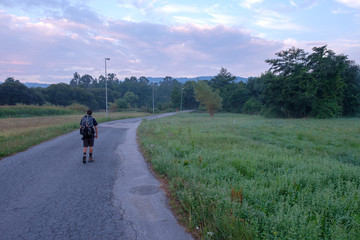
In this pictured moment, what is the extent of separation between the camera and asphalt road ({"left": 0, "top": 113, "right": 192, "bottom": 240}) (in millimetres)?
3762

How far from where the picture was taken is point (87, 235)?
3.64 meters

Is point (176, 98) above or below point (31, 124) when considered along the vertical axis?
above

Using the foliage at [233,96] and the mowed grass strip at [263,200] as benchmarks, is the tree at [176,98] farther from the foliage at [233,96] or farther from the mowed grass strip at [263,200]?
the mowed grass strip at [263,200]

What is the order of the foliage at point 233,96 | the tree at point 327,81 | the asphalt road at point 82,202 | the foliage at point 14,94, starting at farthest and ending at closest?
the foliage at point 233,96, the foliage at point 14,94, the tree at point 327,81, the asphalt road at point 82,202

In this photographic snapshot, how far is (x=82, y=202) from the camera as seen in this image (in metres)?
4.88

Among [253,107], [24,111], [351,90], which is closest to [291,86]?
[351,90]

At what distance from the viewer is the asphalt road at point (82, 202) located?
376cm

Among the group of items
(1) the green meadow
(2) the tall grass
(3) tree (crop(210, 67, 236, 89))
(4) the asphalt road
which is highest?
(3) tree (crop(210, 67, 236, 89))

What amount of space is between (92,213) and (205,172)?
306cm

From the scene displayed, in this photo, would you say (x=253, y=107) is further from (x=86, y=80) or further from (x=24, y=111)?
(x=86, y=80)

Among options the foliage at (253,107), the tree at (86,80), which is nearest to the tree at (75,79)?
the tree at (86,80)

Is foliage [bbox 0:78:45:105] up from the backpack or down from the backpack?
up

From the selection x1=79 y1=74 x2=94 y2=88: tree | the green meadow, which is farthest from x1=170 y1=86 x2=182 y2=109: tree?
x1=79 y1=74 x2=94 y2=88: tree

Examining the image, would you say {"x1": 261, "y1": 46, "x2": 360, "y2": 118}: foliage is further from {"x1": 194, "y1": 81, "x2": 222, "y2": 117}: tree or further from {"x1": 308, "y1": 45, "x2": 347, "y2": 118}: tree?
{"x1": 194, "y1": 81, "x2": 222, "y2": 117}: tree
